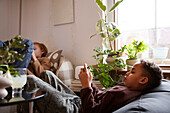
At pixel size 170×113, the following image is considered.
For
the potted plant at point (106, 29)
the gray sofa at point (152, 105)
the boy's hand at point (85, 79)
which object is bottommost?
the gray sofa at point (152, 105)

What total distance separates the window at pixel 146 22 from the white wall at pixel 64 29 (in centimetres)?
38

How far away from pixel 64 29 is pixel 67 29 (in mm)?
67

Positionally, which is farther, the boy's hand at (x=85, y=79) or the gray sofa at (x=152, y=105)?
the boy's hand at (x=85, y=79)

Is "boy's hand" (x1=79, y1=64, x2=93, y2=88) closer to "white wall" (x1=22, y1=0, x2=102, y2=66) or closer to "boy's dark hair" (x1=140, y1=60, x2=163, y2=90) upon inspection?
"boy's dark hair" (x1=140, y1=60, x2=163, y2=90)

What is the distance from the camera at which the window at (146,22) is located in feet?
7.28

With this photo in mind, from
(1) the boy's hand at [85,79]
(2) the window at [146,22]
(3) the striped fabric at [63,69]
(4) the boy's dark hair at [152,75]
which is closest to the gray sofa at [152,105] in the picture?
(4) the boy's dark hair at [152,75]

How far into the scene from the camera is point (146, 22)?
2.33 m

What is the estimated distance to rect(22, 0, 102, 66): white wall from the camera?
2680mm

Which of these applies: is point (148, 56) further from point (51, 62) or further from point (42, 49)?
point (42, 49)

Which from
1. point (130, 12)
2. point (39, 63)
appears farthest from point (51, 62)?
point (130, 12)

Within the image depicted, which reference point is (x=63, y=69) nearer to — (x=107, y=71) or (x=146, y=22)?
(x=107, y=71)

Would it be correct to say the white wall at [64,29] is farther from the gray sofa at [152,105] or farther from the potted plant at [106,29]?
the gray sofa at [152,105]

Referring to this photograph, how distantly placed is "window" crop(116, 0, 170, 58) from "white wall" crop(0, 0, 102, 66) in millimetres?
382

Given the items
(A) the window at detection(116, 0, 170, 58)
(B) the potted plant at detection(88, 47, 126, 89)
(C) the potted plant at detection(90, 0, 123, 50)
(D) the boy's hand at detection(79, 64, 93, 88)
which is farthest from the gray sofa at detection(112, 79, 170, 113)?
(A) the window at detection(116, 0, 170, 58)
